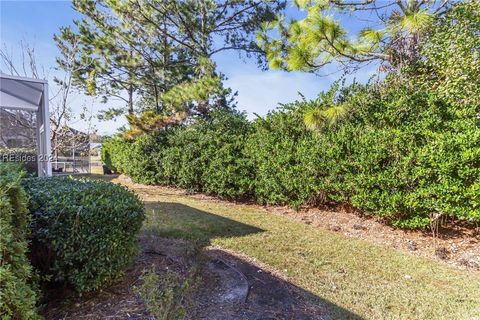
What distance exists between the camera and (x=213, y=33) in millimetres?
10805

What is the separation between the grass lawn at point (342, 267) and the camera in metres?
2.75

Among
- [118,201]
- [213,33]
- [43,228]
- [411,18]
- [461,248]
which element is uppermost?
[213,33]

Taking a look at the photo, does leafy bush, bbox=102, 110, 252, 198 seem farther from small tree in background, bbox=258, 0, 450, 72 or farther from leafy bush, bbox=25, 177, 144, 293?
leafy bush, bbox=25, 177, 144, 293

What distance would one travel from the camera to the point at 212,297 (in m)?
2.65

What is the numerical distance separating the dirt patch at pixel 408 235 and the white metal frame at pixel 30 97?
5.32 m

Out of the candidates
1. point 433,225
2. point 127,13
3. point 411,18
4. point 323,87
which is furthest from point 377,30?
point 127,13

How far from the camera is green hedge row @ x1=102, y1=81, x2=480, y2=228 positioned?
4164 millimetres

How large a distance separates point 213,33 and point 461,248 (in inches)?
397

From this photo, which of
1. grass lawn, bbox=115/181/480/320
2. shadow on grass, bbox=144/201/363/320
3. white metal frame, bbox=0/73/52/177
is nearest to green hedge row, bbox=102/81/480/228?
grass lawn, bbox=115/181/480/320

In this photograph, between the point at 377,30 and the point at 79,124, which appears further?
the point at 79,124

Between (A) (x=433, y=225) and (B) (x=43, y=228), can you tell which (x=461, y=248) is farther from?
(B) (x=43, y=228)

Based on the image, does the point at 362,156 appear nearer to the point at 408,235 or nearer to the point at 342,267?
the point at 408,235

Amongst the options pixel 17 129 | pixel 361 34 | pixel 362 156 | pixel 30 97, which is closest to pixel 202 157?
pixel 30 97

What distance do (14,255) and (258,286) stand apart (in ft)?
7.04
